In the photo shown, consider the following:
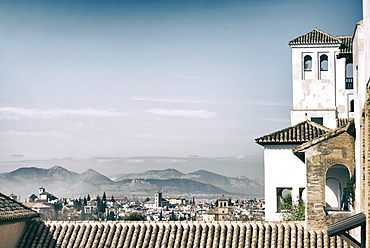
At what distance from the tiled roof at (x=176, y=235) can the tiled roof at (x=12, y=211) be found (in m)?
0.50

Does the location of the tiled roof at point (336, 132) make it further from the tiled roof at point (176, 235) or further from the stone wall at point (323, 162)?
the tiled roof at point (176, 235)

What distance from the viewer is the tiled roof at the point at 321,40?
38312 millimetres

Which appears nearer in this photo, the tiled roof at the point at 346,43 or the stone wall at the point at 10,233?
the stone wall at the point at 10,233

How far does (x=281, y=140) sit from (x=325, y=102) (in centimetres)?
1091

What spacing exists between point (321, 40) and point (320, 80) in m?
2.47

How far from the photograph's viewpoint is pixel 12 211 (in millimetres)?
18562

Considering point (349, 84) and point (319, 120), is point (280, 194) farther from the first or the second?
point (349, 84)

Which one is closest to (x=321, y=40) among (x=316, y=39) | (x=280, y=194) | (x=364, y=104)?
(x=316, y=39)

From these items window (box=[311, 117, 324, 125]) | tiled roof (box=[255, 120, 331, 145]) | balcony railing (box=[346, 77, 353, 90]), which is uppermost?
balcony railing (box=[346, 77, 353, 90])

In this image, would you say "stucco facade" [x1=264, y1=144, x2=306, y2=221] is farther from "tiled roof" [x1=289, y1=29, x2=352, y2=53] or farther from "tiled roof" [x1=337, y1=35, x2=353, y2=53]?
"tiled roof" [x1=337, y1=35, x2=353, y2=53]

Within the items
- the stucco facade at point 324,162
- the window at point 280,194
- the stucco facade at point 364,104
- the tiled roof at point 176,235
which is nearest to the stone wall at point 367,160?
the stucco facade at point 364,104

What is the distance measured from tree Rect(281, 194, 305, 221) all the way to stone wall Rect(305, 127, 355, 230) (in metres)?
6.77

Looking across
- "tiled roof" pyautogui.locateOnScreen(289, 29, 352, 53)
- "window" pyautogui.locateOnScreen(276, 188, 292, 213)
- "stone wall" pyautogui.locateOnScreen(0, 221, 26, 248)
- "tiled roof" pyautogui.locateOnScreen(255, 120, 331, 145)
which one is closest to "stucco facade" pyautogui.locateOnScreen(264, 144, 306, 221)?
"window" pyautogui.locateOnScreen(276, 188, 292, 213)

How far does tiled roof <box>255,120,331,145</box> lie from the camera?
94.1 ft
